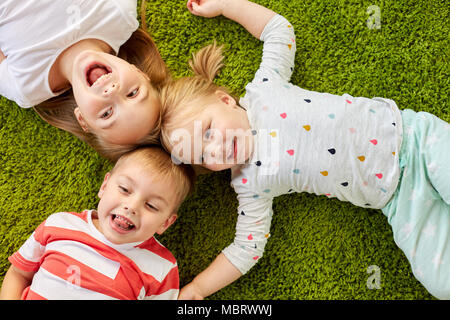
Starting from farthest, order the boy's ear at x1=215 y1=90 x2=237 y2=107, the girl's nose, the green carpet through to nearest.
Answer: the green carpet → the boy's ear at x1=215 y1=90 x2=237 y2=107 → the girl's nose

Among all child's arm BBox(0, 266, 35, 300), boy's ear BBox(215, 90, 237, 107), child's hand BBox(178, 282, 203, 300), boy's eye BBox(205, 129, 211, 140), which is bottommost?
child's arm BBox(0, 266, 35, 300)

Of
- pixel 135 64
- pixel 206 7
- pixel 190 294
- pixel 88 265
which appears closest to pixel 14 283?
pixel 88 265

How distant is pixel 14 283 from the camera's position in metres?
1.06

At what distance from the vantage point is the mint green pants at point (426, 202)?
95 cm

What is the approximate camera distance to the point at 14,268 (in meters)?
1.08

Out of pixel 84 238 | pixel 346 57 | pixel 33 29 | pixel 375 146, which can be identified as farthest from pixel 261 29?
pixel 84 238

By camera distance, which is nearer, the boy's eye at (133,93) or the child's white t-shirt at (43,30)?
the boy's eye at (133,93)

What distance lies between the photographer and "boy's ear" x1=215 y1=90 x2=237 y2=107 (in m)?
1.02

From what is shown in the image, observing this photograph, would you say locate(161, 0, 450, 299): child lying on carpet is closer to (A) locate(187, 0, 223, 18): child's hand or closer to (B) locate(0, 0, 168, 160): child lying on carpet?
(B) locate(0, 0, 168, 160): child lying on carpet

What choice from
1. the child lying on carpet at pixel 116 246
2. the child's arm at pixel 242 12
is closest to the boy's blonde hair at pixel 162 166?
the child lying on carpet at pixel 116 246

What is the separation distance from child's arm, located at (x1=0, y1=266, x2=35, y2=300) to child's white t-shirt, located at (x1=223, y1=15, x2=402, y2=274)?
1.95 ft

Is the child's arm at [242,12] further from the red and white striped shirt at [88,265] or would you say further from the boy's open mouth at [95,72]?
the red and white striped shirt at [88,265]

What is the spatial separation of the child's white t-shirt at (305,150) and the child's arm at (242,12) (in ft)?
0.32

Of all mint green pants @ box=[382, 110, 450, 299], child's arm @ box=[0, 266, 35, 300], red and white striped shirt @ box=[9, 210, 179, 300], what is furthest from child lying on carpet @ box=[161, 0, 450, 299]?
child's arm @ box=[0, 266, 35, 300]
